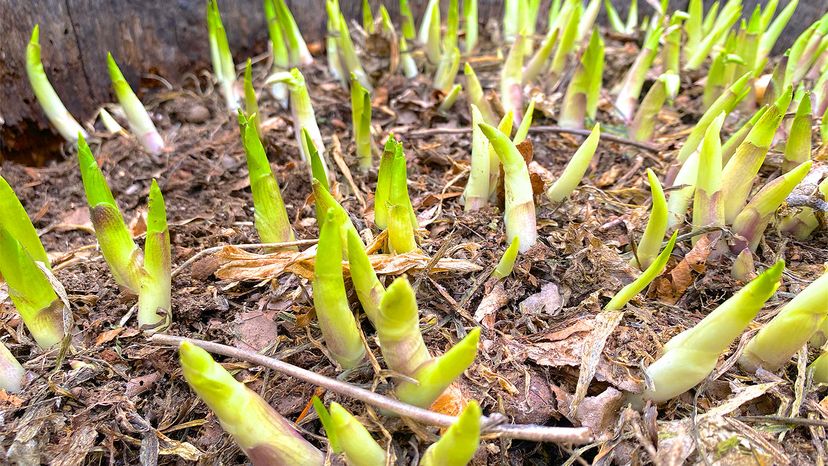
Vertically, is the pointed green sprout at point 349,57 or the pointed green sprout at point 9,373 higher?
the pointed green sprout at point 349,57

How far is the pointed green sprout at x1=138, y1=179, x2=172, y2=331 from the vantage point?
90 cm

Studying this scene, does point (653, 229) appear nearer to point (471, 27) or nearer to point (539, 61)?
point (539, 61)

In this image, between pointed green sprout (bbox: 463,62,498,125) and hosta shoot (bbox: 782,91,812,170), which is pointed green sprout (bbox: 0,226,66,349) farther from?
hosta shoot (bbox: 782,91,812,170)

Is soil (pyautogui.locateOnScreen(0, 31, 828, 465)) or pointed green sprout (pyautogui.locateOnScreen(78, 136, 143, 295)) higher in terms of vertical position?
pointed green sprout (pyautogui.locateOnScreen(78, 136, 143, 295))

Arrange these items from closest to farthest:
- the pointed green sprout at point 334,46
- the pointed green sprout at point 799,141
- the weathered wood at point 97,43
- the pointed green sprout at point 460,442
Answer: the pointed green sprout at point 460,442
the pointed green sprout at point 799,141
the weathered wood at point 97,43
the pointed green sprout at point 334,46

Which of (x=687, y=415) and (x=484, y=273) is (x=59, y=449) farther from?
(x=687, y=415)

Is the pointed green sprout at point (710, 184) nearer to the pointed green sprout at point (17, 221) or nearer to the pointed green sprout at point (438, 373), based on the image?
the pointed green sprout at point (438, 373)

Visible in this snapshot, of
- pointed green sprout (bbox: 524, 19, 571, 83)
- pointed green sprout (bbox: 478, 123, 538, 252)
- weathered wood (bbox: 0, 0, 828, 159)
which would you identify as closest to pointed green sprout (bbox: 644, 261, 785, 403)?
pointed green sprout (bbox: 478, 123, 538, 252)

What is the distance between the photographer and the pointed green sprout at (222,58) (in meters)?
1.60

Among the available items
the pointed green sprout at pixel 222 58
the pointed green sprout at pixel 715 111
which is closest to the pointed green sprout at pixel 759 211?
the pointed green sprout at pixel 715 111

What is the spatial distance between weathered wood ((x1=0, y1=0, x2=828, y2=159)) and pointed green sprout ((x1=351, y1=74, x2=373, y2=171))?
83 centimetres

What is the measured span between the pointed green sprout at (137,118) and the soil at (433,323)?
130 millimetres

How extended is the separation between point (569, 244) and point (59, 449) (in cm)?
85

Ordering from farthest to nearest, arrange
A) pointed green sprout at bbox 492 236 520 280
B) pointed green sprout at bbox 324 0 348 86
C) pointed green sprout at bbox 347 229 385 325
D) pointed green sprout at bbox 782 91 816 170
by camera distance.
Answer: pointed green sprout at bbox 324 0 348 86 → pointed green sprout at bbox 782 91 816 170 → pointed green sprout at bbox 492 236 520 280 → pointed green sprout at bbox 347 229 385 325
